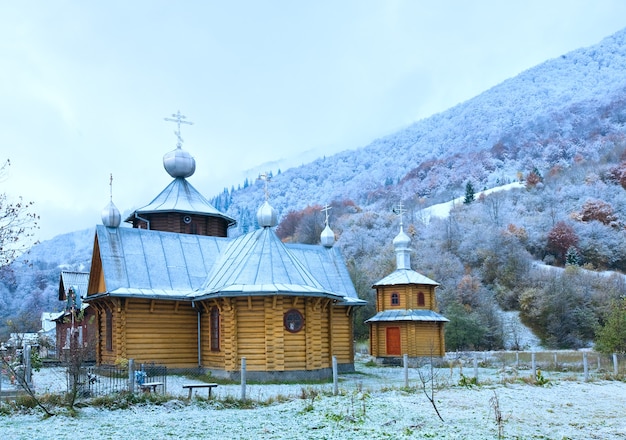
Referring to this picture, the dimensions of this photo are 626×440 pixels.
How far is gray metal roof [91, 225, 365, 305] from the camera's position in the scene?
849 inches

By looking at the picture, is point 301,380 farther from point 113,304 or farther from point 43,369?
point 43,369

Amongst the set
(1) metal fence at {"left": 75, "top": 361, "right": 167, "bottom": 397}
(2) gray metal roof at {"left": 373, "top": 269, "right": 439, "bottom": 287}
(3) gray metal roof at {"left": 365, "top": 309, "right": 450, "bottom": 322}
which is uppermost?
(2) gray metal roof at {"left": 373, "top": 269, "right": 439, "bottom": 287}

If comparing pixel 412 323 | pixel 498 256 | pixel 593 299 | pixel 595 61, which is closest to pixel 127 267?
pixel 412 323

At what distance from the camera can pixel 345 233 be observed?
7062 centimetres

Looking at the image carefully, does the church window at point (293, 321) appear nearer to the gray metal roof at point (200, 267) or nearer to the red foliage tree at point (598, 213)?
the gray metal roof at point (200, 267)

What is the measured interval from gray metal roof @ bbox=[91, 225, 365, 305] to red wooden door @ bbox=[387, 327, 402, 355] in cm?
625

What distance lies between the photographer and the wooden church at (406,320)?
104 ft

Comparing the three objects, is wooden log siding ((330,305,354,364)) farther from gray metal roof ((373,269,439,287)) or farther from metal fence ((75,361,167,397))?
metal fence ((75,361,167,397))

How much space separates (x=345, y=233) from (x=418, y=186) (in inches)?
1623

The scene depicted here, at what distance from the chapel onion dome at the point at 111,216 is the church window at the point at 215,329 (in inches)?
201

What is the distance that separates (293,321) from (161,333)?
504cm

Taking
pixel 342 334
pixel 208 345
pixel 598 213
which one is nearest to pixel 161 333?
pixel 208 345

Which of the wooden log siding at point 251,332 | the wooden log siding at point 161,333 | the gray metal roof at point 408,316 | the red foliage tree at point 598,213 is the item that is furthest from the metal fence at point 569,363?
the red foliage tree at point 598,213

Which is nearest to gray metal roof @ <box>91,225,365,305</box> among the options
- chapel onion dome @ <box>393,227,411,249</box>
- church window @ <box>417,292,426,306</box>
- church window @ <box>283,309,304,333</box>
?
church window @ <box>283,309,304,333</box>
